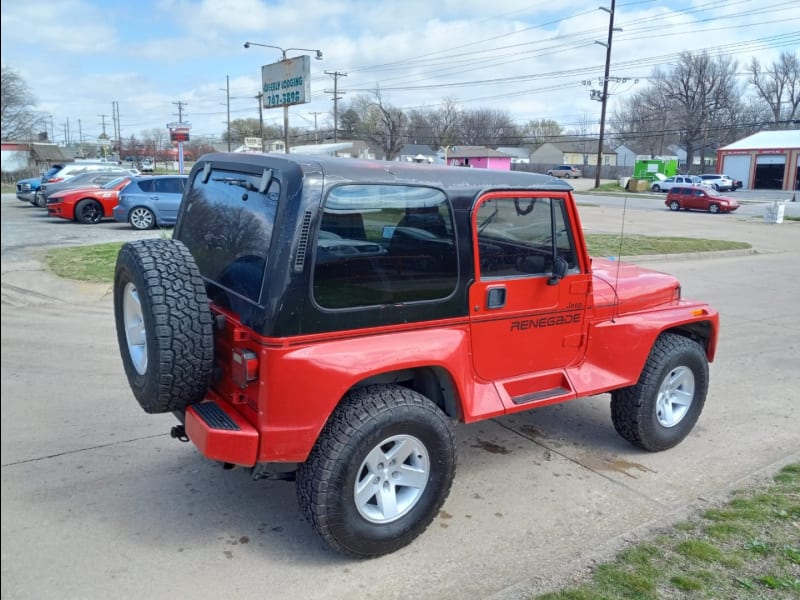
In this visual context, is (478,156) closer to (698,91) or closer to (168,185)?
(698,91)

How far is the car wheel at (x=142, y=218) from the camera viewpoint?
1700cm

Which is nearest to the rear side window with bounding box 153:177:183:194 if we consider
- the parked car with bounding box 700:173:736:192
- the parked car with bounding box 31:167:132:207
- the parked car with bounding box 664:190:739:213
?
the parked car with bounding box 31:167:132:207

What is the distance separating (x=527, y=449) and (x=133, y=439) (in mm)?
2858

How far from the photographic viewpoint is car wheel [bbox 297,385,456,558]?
9.95 ft

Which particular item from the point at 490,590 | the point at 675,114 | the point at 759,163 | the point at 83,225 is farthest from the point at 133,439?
the point at 759,163

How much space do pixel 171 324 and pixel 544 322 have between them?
216 centimetres

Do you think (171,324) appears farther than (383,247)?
No

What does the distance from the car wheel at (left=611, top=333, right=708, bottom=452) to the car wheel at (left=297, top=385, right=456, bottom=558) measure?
5.47 ft

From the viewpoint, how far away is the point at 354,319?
10.2 ft

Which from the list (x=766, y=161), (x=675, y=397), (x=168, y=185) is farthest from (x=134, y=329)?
(x=766, y=161)

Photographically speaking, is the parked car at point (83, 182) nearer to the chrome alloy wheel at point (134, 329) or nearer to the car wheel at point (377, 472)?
the chrome alloy wheel at point (134, 329)

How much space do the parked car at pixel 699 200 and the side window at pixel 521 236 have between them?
112 feet

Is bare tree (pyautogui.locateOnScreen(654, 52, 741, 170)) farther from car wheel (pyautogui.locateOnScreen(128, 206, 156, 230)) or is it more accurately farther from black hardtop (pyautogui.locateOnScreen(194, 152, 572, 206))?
black hardtop (pyautogui.locateOnScreen(194, 152, 572, 206))

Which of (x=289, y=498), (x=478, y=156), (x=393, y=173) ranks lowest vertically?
(x=289, y=498)
